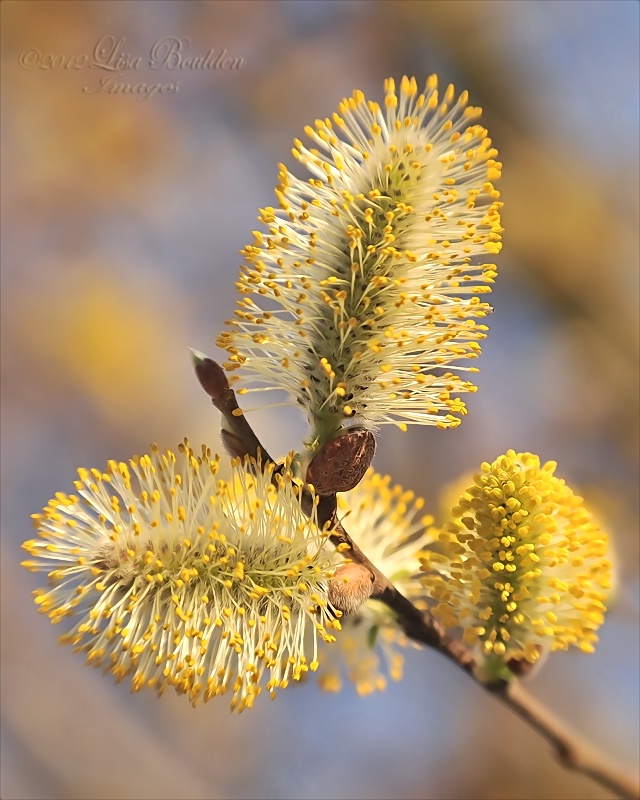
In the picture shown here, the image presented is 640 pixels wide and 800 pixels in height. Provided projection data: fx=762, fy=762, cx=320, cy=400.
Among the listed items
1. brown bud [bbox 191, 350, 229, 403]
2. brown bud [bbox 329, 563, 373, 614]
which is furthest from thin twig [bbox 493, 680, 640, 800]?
brown bud [bbox 191, 350, 229, 403]

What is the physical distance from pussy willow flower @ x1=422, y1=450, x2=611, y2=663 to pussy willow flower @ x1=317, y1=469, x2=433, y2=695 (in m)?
0.09

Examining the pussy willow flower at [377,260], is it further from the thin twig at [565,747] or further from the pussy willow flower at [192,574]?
the thin twig at [565,747]

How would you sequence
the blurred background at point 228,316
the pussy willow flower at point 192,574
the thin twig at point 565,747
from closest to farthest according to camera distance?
1. the pussy willow flower at point 192,574
2. the thin twig at point 565,747
3. the blurred background at point 228,316

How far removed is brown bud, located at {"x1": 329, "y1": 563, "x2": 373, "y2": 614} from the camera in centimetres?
48

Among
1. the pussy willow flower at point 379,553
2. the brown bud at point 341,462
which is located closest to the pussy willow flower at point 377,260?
the brown bud at point 341,462

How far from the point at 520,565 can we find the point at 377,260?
24 cm

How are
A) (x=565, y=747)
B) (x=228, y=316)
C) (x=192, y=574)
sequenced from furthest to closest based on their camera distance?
1. (x=228, y=316)
2. (x=565, y=747)
3. (x=192, y=574)

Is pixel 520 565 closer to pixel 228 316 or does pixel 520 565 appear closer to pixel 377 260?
pixel 377 260

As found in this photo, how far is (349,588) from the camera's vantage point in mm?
484

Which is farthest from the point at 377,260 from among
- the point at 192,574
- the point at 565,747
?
the point at 565,747

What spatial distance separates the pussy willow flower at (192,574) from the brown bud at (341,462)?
0.06 ft

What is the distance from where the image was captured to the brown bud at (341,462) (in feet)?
1.59

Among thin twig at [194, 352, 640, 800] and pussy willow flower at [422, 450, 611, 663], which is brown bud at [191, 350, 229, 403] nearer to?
thin twig at [194, 352, 640, 800]

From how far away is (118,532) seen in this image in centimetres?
49
